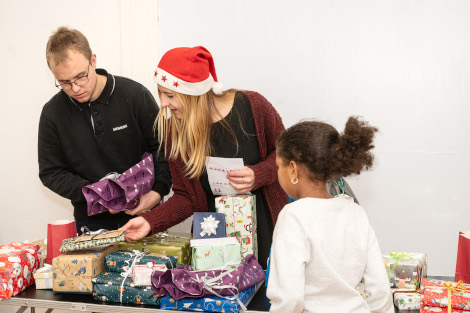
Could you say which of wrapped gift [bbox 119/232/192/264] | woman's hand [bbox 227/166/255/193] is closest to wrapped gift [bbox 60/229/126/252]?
wrapped gift [bbox 119/232/192/264]

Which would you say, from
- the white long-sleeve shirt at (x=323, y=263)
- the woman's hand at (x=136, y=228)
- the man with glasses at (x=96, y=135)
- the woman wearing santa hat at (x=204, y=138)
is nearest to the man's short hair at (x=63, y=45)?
the man with glasses at (x=96, y=135)

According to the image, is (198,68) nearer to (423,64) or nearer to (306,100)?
(306,100)

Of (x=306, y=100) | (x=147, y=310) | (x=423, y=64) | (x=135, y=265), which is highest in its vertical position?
(x=423, y=64)

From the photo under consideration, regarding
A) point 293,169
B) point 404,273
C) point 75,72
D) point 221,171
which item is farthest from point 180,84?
point 404,273

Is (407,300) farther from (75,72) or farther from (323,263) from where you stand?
(75,72)

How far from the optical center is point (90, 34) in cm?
354

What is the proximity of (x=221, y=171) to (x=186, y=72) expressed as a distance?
0.49 m

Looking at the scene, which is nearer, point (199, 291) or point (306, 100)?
point (199, 291)

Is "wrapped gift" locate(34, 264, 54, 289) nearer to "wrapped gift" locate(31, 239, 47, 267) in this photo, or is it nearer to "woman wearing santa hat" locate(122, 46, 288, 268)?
"wrapped gift" locate(31, 239, 47, 267)

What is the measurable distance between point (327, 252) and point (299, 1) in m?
2.06

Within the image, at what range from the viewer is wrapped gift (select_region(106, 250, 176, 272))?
80.4 inches

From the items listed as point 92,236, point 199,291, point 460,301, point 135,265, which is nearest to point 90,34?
point 92,236

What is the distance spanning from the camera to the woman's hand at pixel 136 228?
2238mm

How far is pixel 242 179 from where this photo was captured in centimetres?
219
